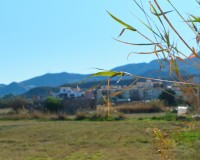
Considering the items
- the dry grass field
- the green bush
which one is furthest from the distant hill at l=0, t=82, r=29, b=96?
→ the dry grass field

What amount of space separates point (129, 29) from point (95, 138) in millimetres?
14195

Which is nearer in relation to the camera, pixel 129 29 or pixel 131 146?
pixel 129 29

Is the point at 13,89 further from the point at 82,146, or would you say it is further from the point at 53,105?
the point at 82,146

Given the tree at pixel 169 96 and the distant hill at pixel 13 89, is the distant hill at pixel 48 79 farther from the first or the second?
the tree at pixel 169 96

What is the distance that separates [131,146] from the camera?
503 inches

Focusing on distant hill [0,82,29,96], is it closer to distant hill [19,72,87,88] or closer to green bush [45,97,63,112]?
distant hill [19,72,87,88]

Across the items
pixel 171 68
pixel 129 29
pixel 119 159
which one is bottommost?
pixel 119 159

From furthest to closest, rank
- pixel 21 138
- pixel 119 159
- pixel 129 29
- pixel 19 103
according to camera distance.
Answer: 1. pixel 19 103
2. pixel 21 138
3. pixel 119 159
4. pixel 129 29

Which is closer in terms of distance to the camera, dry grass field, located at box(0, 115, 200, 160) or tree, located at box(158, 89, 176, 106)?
tree, located at box(158, 89, 176, 106)

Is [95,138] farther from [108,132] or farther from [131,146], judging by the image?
[131,146]

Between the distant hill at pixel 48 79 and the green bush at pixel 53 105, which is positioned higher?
the distant hill at pixel 48 79

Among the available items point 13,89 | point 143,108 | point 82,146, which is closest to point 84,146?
point 82,146

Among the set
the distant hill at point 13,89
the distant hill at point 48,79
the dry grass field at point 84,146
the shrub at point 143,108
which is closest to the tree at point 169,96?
the shrub at point 143,108

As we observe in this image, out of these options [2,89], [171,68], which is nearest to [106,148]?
[171,68]
